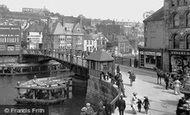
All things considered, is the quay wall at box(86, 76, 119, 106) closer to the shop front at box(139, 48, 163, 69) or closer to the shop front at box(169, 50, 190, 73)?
the shop front at box(169, 50, 190, 73)

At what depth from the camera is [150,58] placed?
4356cm

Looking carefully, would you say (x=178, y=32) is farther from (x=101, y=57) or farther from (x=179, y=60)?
(x=101, y=57)

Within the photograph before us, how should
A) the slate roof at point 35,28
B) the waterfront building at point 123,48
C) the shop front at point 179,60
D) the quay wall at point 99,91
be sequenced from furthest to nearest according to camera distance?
1. the waterfront building at point 123,48
2. the slate roof at point 35,28
3. the shop front at point 179,60
4. the quay wall at point 99,91

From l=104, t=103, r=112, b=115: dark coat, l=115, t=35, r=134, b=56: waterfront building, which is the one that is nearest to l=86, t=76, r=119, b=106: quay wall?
l=104, t=103, r=112, b=115: dark coat

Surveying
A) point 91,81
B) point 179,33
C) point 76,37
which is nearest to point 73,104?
point 91,81

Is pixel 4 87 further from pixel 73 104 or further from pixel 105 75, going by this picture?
pixel 105 75

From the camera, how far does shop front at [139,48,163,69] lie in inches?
1642

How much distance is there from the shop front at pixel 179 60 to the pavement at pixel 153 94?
10.7 feet

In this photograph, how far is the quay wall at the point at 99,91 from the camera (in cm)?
2859

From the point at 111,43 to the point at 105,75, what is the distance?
225 feet

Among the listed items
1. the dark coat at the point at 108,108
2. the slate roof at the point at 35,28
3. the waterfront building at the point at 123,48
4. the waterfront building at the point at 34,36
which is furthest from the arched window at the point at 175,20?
the slate roof at the point at 35,28

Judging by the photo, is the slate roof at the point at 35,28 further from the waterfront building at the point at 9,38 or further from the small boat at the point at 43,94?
the small boat at the point at 43,94

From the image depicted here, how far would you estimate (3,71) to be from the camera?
6706cm

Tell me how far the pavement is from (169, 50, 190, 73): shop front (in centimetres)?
327
